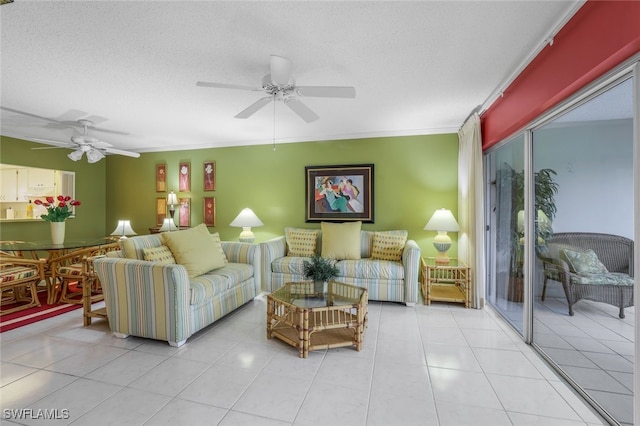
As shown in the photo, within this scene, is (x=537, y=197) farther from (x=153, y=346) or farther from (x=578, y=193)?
(x=153, y=346)

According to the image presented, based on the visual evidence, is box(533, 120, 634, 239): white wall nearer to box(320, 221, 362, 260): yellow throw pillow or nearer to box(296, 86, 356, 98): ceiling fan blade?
box(296, 86, 356, 98): ceiling fan blade

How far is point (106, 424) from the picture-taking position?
5.18 feet

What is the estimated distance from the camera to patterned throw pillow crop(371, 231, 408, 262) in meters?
3.89

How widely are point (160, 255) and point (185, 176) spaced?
299cm

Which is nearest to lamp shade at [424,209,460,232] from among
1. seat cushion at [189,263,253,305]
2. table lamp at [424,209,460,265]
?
table lamp at [424,209,460,265]

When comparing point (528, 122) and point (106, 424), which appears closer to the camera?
point (106, 424)

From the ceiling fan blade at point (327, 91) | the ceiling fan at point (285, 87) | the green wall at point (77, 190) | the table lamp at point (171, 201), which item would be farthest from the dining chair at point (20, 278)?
the ceiling fan blade at point (327, 91)

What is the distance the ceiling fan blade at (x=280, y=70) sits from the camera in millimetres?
2146

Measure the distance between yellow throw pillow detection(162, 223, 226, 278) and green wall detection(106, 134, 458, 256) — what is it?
1768 mm

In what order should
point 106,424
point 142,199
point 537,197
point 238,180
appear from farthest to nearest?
point 142,199 < point 238,180 < point 537,197 < point 106,424

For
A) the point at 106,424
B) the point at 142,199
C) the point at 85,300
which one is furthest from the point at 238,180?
the point at 106,424

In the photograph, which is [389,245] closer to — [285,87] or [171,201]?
[285,87]

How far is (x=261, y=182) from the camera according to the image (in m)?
5.00

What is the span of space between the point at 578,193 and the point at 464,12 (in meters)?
1.39
